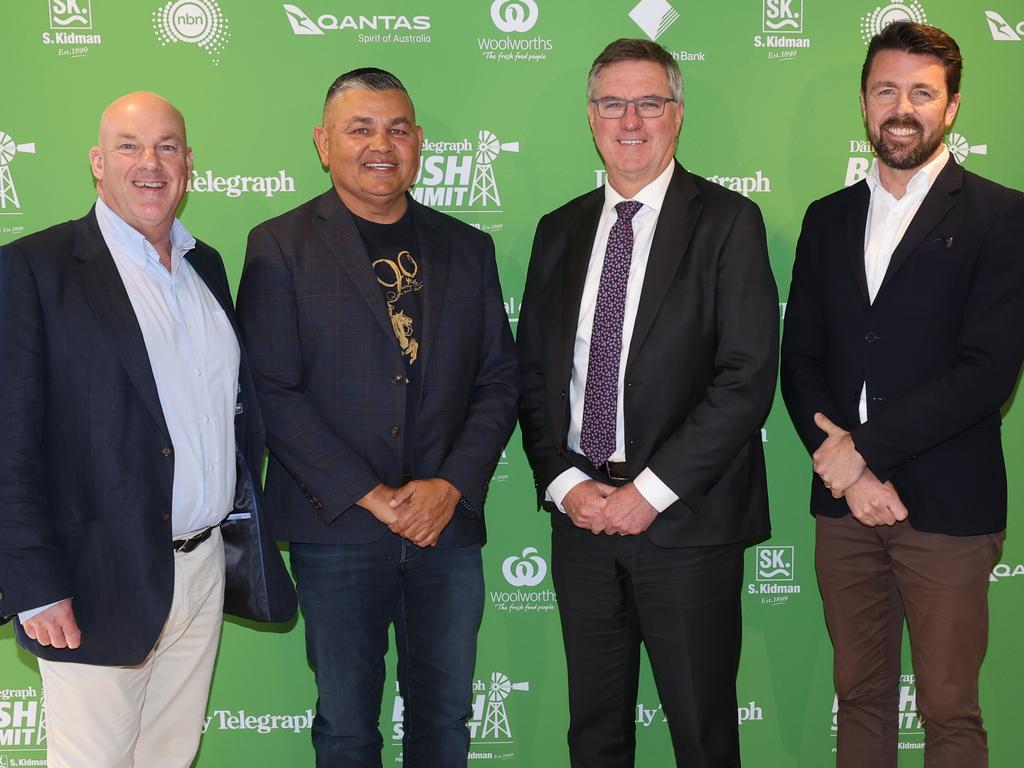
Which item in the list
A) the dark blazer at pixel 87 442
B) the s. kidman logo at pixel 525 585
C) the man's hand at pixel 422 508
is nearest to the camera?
the dark blazer at pixel 87 442

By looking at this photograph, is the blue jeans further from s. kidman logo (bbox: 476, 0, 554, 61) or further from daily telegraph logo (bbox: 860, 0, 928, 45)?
daily telegraph logo (bbox: 860, 0, 928, 45)

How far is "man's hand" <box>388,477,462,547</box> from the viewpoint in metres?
2.60

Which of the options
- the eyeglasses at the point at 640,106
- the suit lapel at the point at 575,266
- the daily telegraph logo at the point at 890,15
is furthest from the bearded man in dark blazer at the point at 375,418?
the daily telegraph logo at the point at 890,15

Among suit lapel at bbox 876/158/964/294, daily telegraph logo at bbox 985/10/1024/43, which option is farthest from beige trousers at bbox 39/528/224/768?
daily telegraph logo at bbox 985/10/1024/43

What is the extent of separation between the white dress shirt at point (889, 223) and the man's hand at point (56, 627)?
2.10 m

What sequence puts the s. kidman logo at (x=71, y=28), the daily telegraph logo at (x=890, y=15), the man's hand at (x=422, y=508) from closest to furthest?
the man's hand at (x=422, y=508) < the s. kidman logo at (x=71, y=28) < the daily telegraph logo at (x=890, y=15)

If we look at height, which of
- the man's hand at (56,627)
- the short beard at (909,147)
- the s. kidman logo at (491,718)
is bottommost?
the s. kidman logo at (491,718)

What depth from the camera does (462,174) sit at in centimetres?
330

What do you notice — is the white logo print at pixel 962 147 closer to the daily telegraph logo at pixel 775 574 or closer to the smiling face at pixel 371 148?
the daily telegraph logo at pixel 775 574

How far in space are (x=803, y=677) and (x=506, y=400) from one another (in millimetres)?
1632

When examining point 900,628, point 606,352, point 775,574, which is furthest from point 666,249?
point 775,574

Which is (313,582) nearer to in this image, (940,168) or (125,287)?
(125,287)

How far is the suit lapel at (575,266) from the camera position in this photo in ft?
9.00

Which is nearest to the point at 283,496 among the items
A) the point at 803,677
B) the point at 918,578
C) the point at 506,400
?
the point at 506,400
